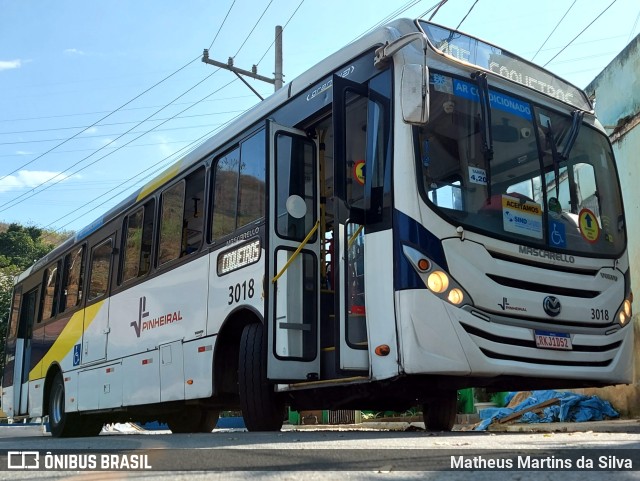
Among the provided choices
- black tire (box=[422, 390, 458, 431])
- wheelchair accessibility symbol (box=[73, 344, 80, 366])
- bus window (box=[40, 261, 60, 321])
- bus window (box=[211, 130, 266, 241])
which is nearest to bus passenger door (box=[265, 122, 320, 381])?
bus window (box=[211, 130, 266, 241])

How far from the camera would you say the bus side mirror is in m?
5.59

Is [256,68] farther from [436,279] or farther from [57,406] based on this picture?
[436,279]

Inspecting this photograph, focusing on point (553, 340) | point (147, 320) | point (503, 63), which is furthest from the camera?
point (147, 320)

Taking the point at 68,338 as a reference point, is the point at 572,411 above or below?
below

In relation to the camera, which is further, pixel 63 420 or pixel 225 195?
pixel 63 420

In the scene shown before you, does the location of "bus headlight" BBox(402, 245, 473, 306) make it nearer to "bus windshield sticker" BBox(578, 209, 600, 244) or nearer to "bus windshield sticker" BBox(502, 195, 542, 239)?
"bus windshield sticker" BBox(502, 195, 542, 239)

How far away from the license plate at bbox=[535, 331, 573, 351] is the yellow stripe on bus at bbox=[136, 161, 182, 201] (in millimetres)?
4892

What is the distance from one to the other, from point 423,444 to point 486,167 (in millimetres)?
2487

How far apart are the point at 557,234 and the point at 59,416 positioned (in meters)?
8.33

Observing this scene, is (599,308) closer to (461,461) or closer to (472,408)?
(461,461)

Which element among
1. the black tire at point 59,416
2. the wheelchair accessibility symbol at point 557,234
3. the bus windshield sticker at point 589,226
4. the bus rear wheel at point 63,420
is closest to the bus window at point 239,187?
the wheelchair accessibility symbol at point 557,234

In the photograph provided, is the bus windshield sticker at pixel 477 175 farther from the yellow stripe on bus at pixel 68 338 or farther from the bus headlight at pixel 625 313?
the yellow stripe on bus at pixel 68 338

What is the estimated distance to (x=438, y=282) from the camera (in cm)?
563

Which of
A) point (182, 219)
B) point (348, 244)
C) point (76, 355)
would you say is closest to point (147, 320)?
point (182, 219)
